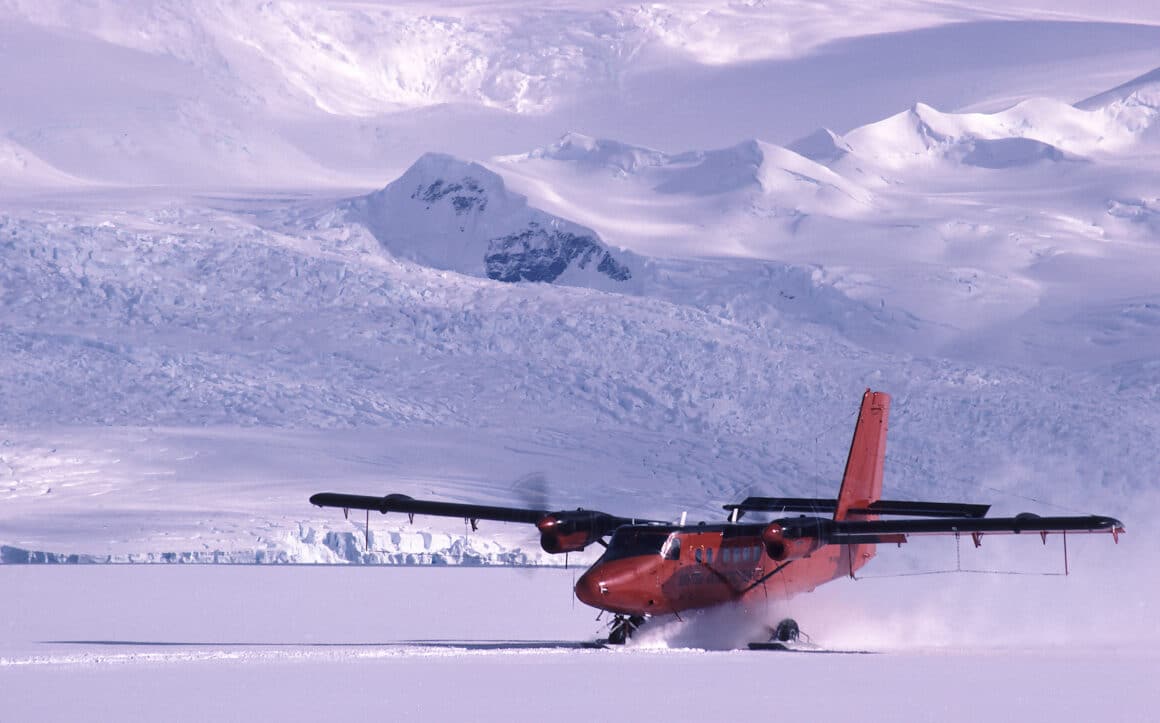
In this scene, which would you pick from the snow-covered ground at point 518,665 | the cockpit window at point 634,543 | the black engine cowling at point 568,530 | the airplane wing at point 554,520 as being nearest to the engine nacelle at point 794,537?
the cockpit window at point 634,543

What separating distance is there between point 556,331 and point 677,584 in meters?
63.8

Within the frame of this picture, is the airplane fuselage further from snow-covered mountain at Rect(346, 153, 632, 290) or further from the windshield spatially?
snow-covered mountain at Rect(346, 153, 632, 290)

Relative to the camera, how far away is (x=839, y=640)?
31.5 m

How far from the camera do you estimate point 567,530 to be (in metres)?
29.0

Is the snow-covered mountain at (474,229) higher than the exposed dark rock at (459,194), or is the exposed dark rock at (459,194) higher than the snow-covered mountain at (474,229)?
the exposed dark rock at (459,194)

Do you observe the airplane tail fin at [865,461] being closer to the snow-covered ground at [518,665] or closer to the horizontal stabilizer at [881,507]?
the horizontal stabilizer at [881,507]

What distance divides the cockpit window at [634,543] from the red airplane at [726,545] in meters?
0.02

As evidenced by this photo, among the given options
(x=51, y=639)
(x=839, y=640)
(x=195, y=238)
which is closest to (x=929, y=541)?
(x=839, y=640)

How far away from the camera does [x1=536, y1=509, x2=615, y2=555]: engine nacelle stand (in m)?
29.0

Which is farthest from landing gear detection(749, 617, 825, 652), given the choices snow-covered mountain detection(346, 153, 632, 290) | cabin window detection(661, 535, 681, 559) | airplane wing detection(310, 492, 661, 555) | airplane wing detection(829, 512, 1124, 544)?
snow-covered mountain detection(346, 153, 632, 290)

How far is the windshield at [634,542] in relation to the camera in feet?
90.0

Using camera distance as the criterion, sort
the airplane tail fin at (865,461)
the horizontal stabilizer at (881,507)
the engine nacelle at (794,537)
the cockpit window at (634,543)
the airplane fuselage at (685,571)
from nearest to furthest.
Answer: the airplane fuselage at (685,571) → the cockpit window at (634,543) → the engine nacelle at (794,537) → the horizontal stabilizer at (881,507) → the airplane tail fin at (865,461)

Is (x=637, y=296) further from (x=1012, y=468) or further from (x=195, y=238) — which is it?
(x=1012, y=468)

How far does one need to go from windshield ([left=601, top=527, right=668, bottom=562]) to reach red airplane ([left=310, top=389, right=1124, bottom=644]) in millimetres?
16
